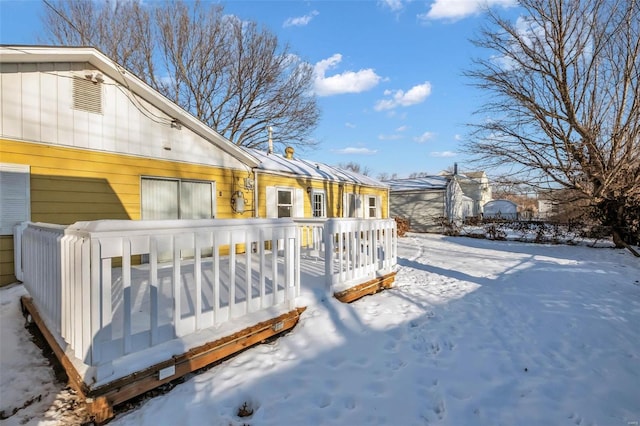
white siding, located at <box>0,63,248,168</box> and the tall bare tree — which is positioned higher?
the tall bare tree

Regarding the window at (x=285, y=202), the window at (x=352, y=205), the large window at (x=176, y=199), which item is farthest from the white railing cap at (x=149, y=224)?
the window at (x=352, y=205)

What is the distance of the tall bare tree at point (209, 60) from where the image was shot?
47.1 feet

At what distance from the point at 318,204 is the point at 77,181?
22.1 ft

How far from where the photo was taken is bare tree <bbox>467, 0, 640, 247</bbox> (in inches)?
381

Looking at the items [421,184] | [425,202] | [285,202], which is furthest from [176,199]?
[421,184]

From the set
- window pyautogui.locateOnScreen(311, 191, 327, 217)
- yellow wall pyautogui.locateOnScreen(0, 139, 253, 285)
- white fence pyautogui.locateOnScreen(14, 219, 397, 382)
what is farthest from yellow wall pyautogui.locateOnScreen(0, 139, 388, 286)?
window pyautogui.locateOnScreen(311, 191, 327, 217)

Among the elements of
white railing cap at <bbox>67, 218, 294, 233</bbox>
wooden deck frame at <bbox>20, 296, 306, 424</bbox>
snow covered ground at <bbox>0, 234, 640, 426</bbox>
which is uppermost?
white railing cap at <bbox>67, 218, 294, 233</bbox>

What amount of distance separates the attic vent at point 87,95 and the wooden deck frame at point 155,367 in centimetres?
363

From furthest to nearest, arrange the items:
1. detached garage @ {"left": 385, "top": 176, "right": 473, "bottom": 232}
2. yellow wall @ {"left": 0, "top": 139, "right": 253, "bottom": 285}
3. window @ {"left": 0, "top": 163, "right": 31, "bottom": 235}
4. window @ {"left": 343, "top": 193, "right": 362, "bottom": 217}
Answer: detached garage @ {"left": 385, "top": 176, "right": 473, "bottom": 232}, window @ {"left": 343, "top": 193, "right": 362, "bottom": 217}, yellow wall @ {"left": 0, "top": 139, "right": 253, "bottom": 285}, window @ {"left": 0, "top": 163, "right": 31, "bottom": 235}

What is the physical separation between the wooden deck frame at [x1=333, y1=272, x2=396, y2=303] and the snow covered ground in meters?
0.16

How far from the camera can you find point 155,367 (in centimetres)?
230

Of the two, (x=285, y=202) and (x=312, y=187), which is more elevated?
(x=312, y=187)

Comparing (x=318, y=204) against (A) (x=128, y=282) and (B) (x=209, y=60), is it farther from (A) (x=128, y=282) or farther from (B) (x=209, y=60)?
(B) (x=209, y=60)

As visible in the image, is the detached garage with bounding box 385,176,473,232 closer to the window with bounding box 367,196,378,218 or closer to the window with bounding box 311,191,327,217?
the window with bounding box 367,196,378,218
